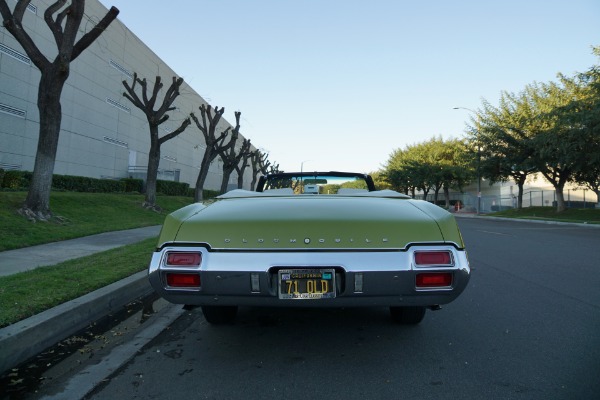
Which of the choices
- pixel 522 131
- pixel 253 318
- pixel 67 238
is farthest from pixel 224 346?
pixel 522 131

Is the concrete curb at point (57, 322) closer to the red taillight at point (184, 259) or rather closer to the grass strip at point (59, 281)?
the grass strip at point (59, 281)

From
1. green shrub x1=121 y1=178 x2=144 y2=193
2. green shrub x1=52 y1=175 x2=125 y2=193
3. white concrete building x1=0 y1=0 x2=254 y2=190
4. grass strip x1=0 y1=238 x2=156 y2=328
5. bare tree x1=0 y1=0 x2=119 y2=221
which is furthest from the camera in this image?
green shrub x1=121 y1=178 x2=144 y2=193

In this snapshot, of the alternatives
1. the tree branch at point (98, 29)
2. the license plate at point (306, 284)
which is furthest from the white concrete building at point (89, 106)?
the license plate at point (306, 284)

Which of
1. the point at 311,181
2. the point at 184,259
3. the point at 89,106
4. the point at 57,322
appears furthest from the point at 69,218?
the point at 89,106

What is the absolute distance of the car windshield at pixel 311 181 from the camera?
205 inches

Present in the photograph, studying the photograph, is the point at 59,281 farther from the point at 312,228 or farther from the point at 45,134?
the point at 45,134

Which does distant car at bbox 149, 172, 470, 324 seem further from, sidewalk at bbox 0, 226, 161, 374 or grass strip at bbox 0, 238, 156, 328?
grass strip at bbox 0, 238, 156, 328

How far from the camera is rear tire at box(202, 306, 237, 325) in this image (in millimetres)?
3797

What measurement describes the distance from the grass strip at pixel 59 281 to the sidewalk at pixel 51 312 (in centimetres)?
12

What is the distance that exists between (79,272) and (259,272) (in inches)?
146

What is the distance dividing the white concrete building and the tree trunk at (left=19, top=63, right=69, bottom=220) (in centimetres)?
386

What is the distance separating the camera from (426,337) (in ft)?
11.8

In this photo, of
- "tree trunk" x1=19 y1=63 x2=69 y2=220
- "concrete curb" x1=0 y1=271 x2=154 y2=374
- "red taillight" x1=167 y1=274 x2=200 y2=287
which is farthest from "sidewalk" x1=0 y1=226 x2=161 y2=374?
"tree trunk" x1=19 y1=63 x2=69 y2=220

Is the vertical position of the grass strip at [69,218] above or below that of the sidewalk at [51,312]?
above
